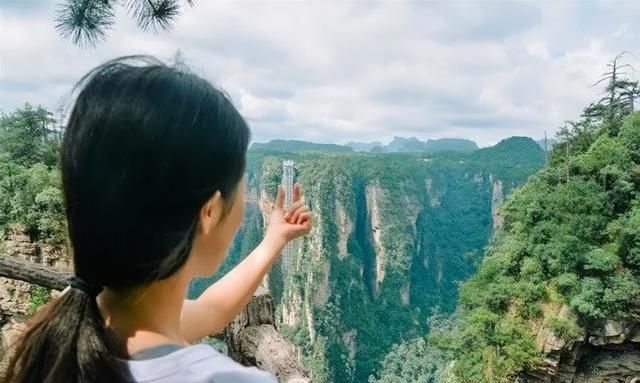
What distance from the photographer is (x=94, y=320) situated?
54 cm

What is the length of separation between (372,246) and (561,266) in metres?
31.8

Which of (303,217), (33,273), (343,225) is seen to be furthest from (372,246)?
(303,217)

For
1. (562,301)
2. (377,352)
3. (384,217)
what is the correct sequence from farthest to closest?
(384,217) → (377,352) → (562,301)

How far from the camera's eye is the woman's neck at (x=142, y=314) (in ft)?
1.79

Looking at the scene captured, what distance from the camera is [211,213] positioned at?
553mm

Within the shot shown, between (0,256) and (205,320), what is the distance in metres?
1.01

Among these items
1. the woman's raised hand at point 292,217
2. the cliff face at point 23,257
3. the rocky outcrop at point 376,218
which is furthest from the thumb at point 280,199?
the rocky outcrop at point 376,218

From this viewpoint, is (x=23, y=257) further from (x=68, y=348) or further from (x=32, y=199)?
(x=68, y=348)

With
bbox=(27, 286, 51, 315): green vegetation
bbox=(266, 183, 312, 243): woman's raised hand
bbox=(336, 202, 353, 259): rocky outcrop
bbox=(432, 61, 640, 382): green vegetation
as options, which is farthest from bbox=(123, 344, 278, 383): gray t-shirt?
bbox=(336, 202, 353, 259): rocky outcrop

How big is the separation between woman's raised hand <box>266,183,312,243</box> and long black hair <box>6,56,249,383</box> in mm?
399

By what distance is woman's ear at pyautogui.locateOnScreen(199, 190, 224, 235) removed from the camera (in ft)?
1.78

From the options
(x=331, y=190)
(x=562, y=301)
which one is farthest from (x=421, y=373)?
(x=562, y=301)

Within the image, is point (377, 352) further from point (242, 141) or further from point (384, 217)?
point (242, 141)

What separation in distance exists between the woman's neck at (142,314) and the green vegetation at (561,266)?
1045cm
